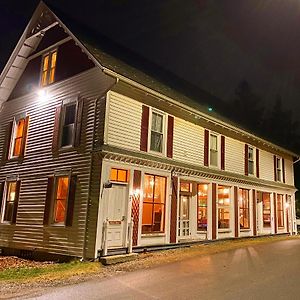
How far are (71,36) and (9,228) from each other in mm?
8495

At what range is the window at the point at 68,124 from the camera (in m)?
13.5

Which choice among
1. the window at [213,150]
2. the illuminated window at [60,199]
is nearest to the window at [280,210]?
the window at [213,150]

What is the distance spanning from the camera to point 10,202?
1527 centimetres

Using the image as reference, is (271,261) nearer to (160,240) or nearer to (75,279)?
(160,240)

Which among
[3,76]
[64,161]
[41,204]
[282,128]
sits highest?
[282,128]

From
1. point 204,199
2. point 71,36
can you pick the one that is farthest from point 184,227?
point 71,36

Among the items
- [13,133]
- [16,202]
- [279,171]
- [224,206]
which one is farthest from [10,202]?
[279,171]

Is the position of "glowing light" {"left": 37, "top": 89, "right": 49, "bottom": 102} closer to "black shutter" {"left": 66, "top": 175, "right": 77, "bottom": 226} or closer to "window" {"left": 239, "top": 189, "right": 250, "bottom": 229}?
"black shutter" {"left": 66, "top": 175, "right": 77, "bottom": 226}

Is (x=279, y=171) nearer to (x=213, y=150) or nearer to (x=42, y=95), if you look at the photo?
(x=213, y=150)

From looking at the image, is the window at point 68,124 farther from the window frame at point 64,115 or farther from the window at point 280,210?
the window at point 280,210

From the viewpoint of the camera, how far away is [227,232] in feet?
58.4

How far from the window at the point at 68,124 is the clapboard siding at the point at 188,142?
443 centimetres

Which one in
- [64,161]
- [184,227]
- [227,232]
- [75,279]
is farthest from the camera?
[227,232]

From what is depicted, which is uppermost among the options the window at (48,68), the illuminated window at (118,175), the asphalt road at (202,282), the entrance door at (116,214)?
the window at (48,68)
